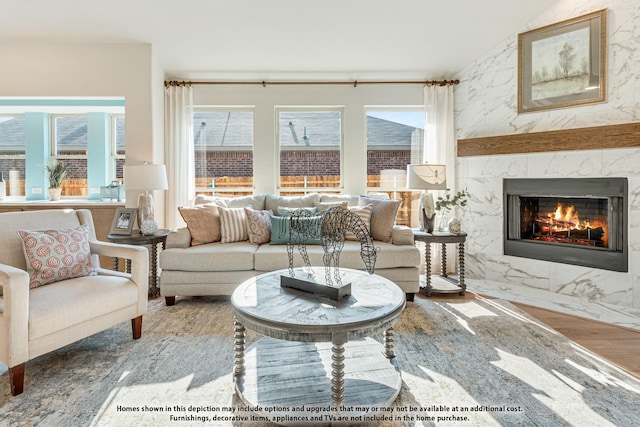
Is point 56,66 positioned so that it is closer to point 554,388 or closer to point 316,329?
point 316,329

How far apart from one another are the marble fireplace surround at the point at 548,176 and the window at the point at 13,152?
5.24 m

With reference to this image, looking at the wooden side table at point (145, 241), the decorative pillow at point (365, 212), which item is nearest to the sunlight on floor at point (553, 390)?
the decorative pillow at point (365, 212)

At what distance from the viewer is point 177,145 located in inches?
169

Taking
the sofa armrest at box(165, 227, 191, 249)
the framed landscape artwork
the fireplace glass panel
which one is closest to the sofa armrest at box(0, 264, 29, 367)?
the sofa armrest at box(165, 227, 191, 249)

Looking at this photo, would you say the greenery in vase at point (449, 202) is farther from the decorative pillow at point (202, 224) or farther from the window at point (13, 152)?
the window at point (13, 152)

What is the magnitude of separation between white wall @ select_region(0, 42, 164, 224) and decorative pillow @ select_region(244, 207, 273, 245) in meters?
1.33

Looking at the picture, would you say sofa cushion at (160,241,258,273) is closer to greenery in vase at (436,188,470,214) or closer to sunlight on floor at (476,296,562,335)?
greenery in vase at (436,188,470,214)

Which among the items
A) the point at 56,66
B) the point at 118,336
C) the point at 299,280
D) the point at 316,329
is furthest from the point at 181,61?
the point at 316,329

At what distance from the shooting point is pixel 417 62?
13.5 feet

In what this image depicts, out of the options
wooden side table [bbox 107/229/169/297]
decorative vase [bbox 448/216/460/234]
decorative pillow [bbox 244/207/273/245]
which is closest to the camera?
wooden side table [bbox 107/229/169/297]

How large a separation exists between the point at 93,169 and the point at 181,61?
5.58 ft

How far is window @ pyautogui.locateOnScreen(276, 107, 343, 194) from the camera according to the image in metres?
4.54

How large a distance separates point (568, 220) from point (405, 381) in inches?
112

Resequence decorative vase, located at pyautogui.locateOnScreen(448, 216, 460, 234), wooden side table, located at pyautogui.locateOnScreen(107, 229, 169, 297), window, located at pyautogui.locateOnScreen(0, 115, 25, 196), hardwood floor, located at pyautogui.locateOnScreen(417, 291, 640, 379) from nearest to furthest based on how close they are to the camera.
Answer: hardwood floor, located at pyautogui.locateOnScreen(417, 291, 640, 379)
wooden side table, located at pyautogui.locateOnScreen(107, 229, 169, 297)
decorative vase, located at pyautogui.locateOnScreen(448, 216, 460, 234)
window, located at pyautogui.locateOnScreen(0, 115, 25, 196)
